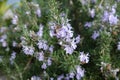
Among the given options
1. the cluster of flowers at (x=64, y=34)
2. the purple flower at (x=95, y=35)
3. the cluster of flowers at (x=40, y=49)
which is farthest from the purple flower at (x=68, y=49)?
the purple flower at (x=95, y=35)

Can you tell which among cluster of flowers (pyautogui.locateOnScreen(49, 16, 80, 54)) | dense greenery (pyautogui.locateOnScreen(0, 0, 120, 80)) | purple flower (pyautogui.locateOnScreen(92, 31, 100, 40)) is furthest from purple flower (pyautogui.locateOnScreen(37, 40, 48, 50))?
purple flower (pyautogui.locateOnScreen(92, 31, 100, 40))

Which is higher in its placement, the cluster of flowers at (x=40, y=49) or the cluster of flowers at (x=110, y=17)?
the cluster of flowers at (x=110, y=17)

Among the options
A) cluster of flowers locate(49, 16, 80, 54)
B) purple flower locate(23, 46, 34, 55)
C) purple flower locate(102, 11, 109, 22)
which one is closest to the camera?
cluster of flowers locate(49, 16, 80, 54)

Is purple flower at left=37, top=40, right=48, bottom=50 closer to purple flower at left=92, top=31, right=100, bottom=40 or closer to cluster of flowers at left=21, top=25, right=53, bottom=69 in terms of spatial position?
cluster of flowers at left=21, top=25, right=53, bottom=69

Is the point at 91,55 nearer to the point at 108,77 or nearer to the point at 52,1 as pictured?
the point at 108,77

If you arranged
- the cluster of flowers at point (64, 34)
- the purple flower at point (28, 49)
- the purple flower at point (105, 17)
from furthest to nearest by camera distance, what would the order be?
the purple flower at point (105, 17) → the purple flower at point (28, 49) → the cluster of flowers at point (64, 34)

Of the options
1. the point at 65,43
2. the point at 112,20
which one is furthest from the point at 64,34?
the point at 112,20

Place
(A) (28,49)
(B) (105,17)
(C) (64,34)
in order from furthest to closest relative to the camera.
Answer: (B) (105,17), (A) (28,49), (C) (64,34)

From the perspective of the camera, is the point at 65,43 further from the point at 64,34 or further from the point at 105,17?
the point at 105,17

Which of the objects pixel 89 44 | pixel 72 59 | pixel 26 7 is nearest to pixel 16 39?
pixel 26 7

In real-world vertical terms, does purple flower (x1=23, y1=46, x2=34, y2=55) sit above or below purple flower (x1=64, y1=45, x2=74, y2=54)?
above

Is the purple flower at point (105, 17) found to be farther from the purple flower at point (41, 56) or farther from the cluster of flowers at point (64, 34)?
the purple flower at point (41, 56)
